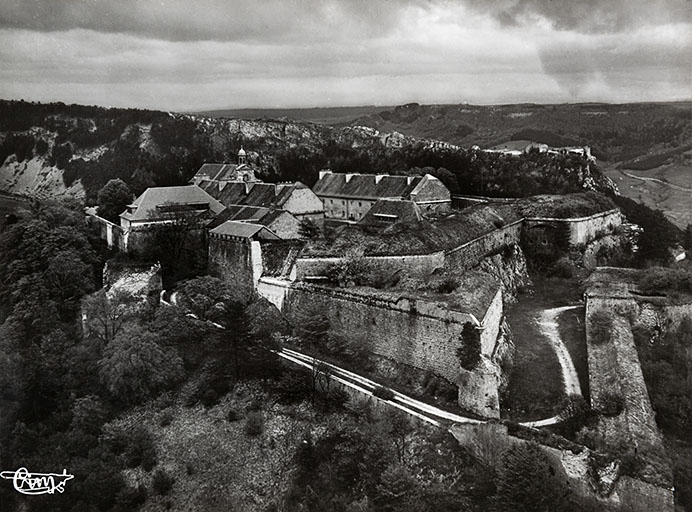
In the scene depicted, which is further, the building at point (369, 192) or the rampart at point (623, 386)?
the building at point (369, 192)

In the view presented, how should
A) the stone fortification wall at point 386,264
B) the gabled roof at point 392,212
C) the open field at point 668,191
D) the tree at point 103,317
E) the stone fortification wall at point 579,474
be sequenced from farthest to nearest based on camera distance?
the open field at point 668,191, the gabled roof at point 392,212, the tree at point 103,317, the stone fortification wall at point 386,264, the stone fortification wall at point 579,474

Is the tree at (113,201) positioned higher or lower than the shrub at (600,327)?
higher

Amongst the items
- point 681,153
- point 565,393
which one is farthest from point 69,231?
point 681,153

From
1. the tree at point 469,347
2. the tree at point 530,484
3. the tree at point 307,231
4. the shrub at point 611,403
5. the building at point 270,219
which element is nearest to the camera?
the tree at point 530,484

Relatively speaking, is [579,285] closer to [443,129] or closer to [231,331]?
[231,331]

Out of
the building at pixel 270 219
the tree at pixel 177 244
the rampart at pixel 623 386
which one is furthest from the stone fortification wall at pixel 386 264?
the tree at pixel 177 244

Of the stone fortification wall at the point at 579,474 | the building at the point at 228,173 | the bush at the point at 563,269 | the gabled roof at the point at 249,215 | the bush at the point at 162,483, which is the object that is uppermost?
the building at the point at 228,173

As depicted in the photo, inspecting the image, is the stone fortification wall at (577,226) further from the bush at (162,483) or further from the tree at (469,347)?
the bush at (162,483)
